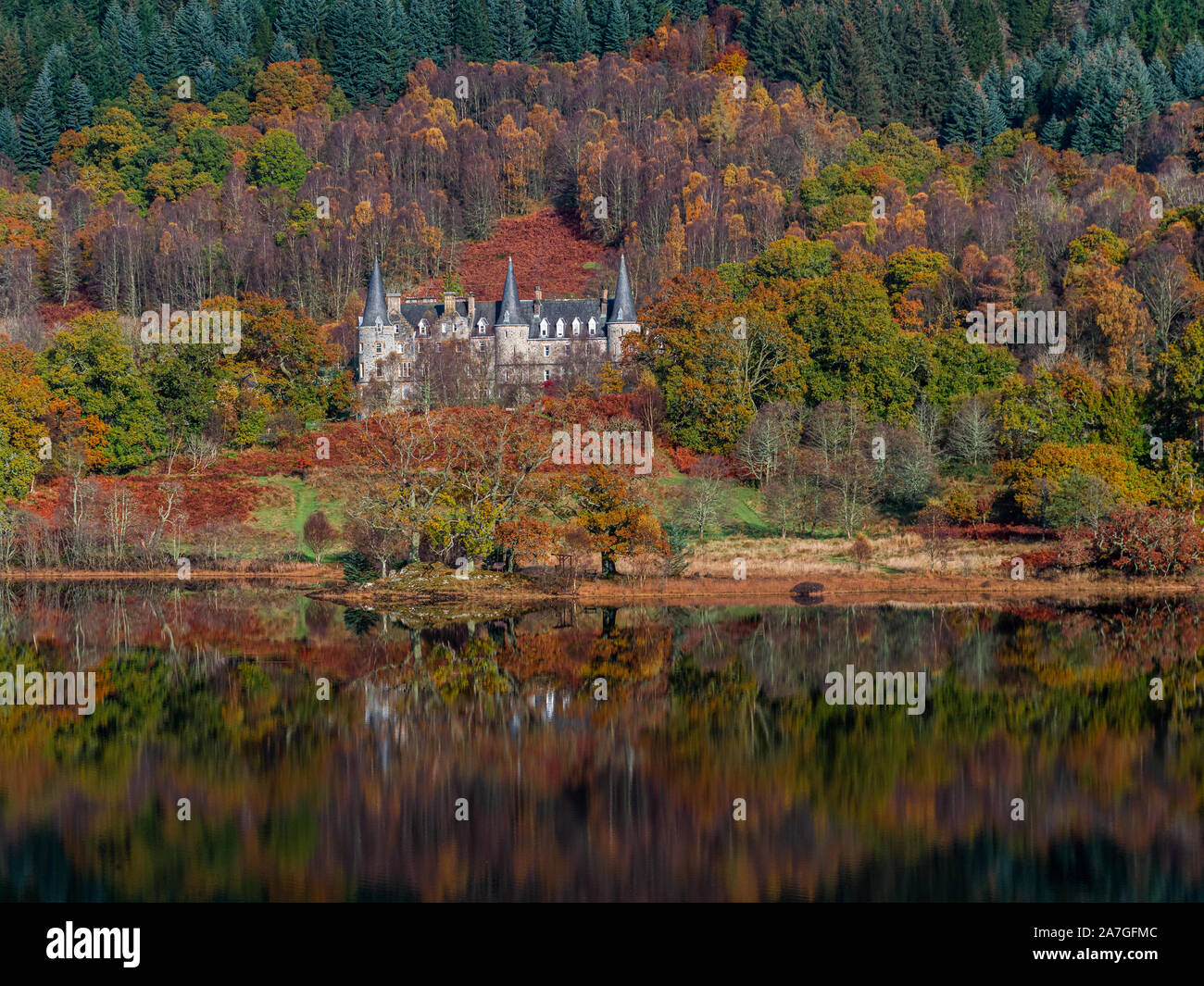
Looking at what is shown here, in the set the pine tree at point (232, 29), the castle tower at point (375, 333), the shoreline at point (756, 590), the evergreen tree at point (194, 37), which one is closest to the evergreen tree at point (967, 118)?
the castle tower at point (375, 333)

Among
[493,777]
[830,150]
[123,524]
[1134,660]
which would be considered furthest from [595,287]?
[493,777]

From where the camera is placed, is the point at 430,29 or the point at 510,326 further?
the point at 430,29

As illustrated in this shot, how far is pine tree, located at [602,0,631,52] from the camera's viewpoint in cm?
17812

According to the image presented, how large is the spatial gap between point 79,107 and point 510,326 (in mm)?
73539

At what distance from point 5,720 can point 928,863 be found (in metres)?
21.0

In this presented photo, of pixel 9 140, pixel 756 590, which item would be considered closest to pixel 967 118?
pixel 9 140

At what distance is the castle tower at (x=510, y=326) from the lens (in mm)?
98812

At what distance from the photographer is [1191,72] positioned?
14175 centimetres

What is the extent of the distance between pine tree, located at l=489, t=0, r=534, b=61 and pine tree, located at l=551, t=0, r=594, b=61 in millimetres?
3253

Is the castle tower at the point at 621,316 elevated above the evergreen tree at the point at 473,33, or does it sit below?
below

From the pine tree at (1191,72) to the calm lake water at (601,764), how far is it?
10832 cm

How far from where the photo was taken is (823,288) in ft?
251

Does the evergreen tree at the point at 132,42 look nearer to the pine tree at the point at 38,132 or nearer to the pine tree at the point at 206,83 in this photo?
the pine tree at the point at 206,83

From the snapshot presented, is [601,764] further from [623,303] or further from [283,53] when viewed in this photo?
[283,53]
